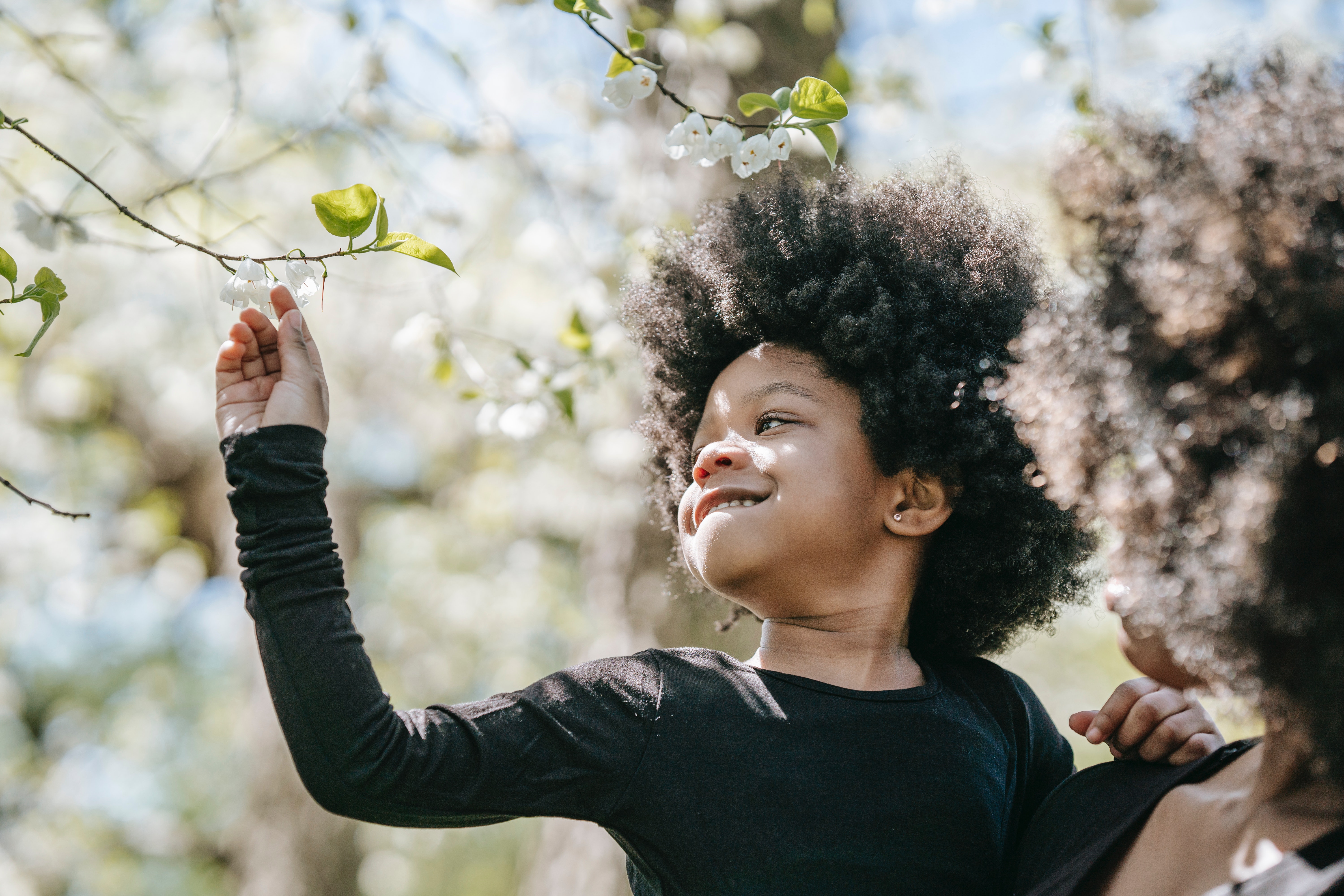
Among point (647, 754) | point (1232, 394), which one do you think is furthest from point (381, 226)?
point (1232, 394)

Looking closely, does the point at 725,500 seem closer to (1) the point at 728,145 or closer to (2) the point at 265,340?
(1) the point at 728,145

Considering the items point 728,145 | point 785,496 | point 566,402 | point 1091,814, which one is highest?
point 566,402

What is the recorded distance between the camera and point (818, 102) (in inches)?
60.8

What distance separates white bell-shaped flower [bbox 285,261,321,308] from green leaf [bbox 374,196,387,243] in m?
0.16

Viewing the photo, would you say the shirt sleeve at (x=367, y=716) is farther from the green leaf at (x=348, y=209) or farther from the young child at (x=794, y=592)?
the green leaf at (x=348, y=209)

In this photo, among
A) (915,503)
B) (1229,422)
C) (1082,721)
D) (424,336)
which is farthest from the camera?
(424,336)

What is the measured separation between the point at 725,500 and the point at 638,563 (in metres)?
1.97

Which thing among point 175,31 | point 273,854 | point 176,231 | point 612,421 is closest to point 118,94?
point 175,31

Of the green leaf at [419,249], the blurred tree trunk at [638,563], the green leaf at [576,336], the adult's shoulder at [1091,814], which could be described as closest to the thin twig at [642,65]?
the green leaf at [419,249]

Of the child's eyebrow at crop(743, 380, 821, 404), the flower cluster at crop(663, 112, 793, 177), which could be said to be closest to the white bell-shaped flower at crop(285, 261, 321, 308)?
the flower cluster at crop(663, 112, 793, 177)

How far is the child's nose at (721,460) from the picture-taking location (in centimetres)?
160

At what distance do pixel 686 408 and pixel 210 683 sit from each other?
1011cm

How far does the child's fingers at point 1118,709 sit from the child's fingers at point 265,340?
1306mm

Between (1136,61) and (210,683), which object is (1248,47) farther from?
(210,683)
